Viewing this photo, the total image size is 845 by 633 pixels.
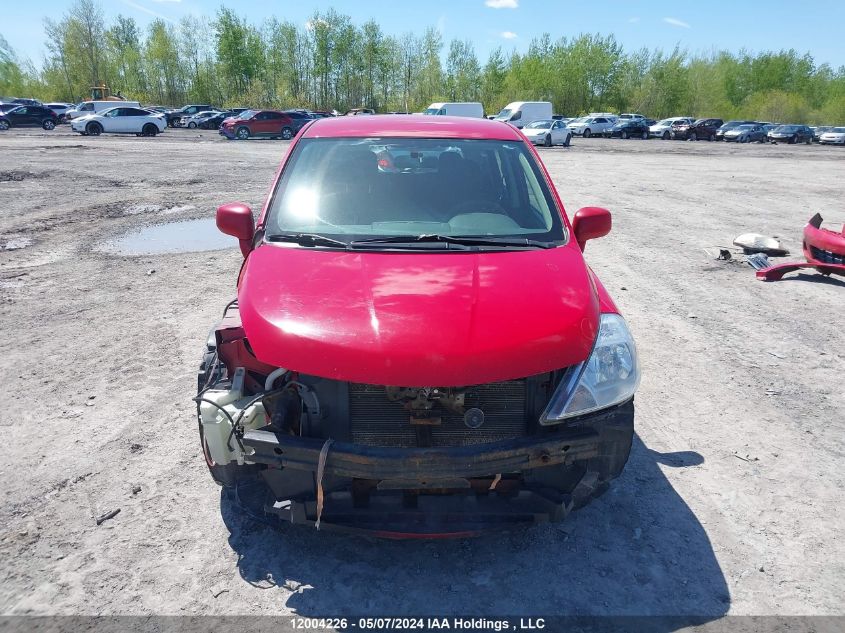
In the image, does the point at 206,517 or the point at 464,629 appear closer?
the point at 464,629

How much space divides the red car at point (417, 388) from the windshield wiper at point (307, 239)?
0.06m

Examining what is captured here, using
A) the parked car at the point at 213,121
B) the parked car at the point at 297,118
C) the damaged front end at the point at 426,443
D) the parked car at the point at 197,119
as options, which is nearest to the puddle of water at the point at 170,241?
the damaged front end at the point at 426,443

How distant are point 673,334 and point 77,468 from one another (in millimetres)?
4884

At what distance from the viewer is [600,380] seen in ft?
8.48

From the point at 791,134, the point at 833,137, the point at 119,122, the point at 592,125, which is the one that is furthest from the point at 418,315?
the point at 833,137

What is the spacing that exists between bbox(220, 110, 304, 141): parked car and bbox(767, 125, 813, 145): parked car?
36.9 metres

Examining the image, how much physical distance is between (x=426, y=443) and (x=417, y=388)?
0.91 ft

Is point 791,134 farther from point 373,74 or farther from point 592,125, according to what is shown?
point 373,74

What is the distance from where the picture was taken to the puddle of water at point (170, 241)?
8.23 m

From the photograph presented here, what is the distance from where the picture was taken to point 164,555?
2691mm

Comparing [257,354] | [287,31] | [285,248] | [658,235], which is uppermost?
[287,31]

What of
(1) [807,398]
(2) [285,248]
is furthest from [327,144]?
(1) [807,398]

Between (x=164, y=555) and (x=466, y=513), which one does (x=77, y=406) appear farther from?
(x=466, y=513)

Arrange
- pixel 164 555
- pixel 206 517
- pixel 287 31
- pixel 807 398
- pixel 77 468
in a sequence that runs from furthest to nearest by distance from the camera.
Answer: pixel 287 31
pixel 807 398
pixel 77 468
pixel 206 517
pixel 164 555
